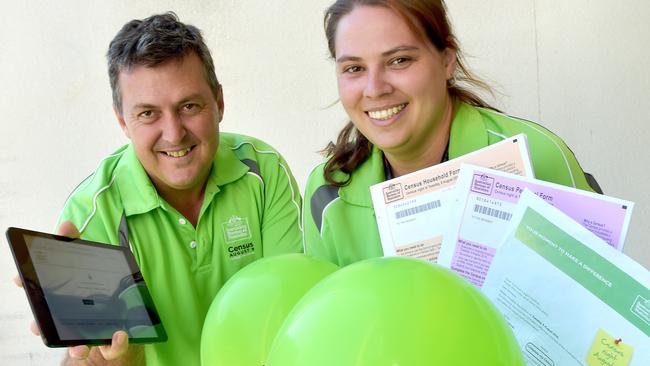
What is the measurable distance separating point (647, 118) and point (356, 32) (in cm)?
190

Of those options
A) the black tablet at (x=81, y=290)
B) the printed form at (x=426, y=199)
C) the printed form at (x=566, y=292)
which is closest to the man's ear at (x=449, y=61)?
the printed form at (x=426, y=199)

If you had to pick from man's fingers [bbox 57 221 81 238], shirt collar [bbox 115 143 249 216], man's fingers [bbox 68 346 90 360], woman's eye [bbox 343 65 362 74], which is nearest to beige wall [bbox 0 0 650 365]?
shirt collar [bbox 115 143 249 216]

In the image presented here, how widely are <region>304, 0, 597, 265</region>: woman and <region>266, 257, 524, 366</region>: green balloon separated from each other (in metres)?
0.61

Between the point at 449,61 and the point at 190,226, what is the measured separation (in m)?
0.75

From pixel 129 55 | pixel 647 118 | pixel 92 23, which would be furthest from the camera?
pixel 92 23

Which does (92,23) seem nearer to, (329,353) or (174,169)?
(174,169)

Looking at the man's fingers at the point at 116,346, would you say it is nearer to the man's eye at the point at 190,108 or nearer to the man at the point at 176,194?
the man at the point at 176,194

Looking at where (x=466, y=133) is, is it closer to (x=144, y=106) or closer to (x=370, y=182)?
(x=370, y=182)

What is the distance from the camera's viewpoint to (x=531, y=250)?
3.47 ft

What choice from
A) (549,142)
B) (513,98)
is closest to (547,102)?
(513,98)

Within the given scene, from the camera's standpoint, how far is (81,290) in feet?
3.95

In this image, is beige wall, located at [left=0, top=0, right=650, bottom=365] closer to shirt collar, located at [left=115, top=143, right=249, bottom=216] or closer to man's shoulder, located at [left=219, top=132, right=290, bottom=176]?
man's shoulder, located at [left=219, top=132, right=290, bottom=176]

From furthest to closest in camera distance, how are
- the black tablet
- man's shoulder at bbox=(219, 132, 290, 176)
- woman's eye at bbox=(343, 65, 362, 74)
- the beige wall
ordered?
the beige wall, man's shoulder at bbox=(219, 132, 290, 176), woman's eye at bbox=(343, 65, 362, 74), the black tablet

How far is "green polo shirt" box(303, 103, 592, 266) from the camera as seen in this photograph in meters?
1.43
